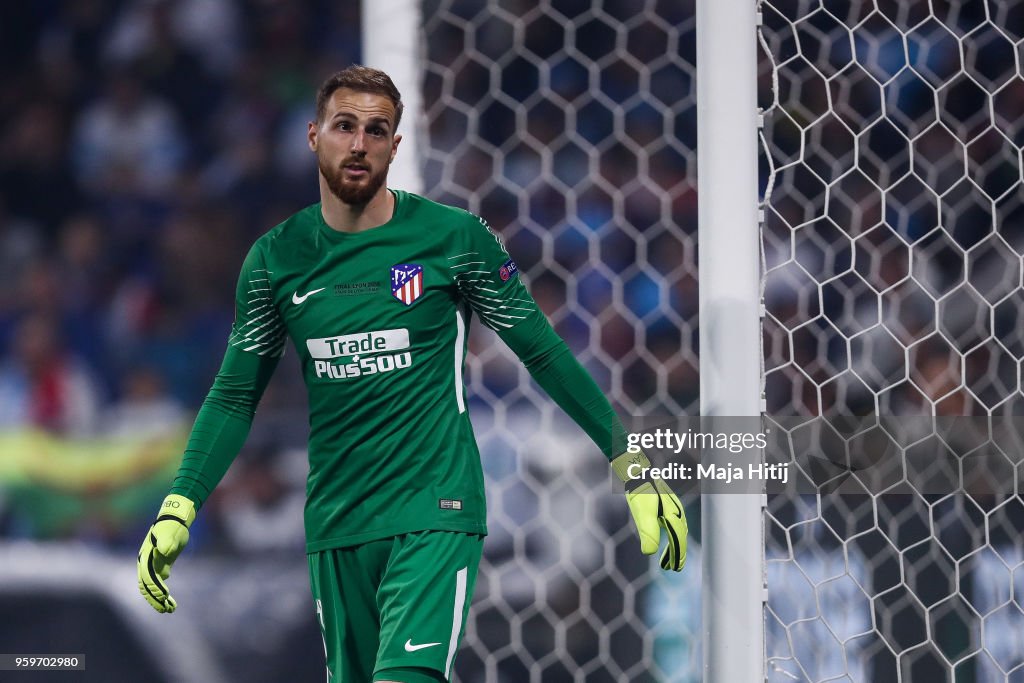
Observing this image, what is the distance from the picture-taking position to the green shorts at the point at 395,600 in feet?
4.86

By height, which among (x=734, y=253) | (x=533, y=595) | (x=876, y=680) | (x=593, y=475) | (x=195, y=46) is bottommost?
(x=876, y=680)

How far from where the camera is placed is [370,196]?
161 cm

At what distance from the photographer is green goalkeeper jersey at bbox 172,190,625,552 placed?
1.56 meters

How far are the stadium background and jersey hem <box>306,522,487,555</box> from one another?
91cm

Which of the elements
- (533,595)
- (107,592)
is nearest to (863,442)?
(533,595)

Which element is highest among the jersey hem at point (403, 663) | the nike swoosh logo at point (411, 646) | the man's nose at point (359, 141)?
the man's nose at point (359, 141)

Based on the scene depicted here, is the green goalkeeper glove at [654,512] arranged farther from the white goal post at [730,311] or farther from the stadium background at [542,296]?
the stadium background at [542,296]

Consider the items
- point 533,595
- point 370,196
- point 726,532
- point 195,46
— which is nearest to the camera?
point 370,196

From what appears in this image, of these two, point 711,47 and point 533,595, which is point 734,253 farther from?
point 533,595

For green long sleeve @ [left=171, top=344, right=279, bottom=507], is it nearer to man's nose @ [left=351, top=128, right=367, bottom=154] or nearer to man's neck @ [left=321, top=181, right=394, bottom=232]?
man's neck @ [left=321, top=181, right=394, bottom=232]

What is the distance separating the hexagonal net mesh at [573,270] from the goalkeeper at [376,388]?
876 mm

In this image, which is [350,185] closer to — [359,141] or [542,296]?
[359,141]

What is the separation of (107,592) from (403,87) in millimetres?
1235

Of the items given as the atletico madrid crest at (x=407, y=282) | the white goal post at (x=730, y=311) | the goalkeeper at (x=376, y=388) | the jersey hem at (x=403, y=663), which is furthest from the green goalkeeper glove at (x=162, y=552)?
the white goal post at (x=730, y=311)
